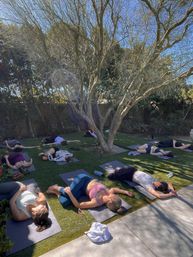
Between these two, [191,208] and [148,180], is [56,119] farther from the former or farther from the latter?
[191,208]

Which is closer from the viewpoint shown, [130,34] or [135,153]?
[130,34]

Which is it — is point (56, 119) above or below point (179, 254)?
above

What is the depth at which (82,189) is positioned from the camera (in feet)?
11.0

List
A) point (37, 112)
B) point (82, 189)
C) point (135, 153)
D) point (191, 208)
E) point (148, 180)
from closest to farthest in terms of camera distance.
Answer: point (191, 208)
point (82, 189)
point (148, 180)
point (135, 153)
point (37, 112)

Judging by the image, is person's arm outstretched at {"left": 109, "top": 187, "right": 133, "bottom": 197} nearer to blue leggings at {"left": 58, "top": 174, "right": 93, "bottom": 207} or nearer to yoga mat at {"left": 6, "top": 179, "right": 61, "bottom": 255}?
blue leggings at {"left": 58, "top": 174, "right": 93, "bottom": 207}

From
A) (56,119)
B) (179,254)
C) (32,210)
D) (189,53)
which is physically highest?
(189,53)

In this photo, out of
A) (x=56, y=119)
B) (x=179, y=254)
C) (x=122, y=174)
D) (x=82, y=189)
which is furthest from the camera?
(x=56, y=119)

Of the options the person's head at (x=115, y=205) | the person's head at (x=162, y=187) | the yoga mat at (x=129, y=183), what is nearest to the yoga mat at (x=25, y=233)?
the person's head at (x=115, y=205)

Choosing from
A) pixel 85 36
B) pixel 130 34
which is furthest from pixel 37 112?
pixel 130 34

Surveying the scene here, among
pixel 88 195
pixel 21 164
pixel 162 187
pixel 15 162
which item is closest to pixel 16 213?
pixel 88 195

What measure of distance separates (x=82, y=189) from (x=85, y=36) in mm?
4148

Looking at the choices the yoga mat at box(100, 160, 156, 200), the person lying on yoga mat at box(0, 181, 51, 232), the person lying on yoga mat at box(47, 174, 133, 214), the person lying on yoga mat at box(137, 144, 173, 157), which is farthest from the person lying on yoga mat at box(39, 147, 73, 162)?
the person lying on yoga mat at box(137, 144, 173, 157)

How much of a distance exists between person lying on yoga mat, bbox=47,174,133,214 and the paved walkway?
0.30 m

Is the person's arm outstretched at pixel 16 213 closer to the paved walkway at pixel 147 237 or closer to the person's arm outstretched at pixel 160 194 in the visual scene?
the paved walkway at pixel 147 237
